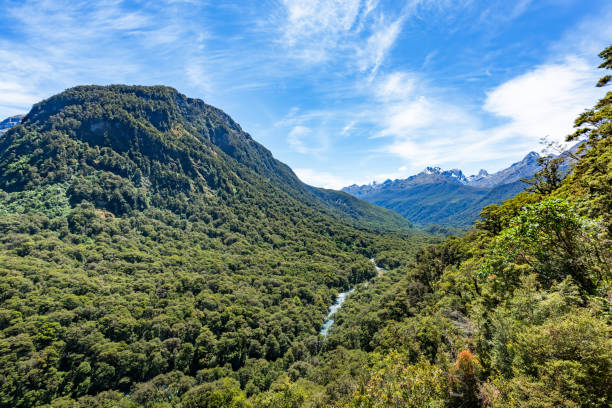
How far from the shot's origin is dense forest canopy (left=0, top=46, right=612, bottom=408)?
1517 cm

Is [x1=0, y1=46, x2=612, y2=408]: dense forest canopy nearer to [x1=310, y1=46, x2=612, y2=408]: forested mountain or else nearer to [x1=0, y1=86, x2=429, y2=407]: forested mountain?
[x1=310, y1=46, x2=612, y2=408]: forested mountain

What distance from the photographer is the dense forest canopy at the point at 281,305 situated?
1517 centimetres

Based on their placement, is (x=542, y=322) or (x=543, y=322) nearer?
(x=543, y=322)

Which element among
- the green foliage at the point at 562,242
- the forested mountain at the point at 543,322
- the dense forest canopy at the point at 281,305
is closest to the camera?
the forested mountain at the point at 543,322

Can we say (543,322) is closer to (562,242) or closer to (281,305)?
(562,242)

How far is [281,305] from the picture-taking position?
11175cm

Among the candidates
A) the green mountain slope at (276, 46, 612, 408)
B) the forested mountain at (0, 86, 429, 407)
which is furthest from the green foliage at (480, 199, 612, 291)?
the forested mountain at (0, 86, 429, 407)

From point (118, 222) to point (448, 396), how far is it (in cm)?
19938

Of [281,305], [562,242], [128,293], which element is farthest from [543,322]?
[128,293]

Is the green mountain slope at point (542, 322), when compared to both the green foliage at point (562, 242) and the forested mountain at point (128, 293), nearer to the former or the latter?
the green foliage at point (562, 242)

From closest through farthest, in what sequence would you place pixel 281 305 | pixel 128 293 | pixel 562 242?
1. pixel 562 242
2. pixel 128 293
3. pixel 281 305

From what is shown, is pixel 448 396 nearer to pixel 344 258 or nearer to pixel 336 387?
pixel 336 387

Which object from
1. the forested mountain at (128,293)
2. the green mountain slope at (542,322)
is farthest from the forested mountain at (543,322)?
the forested mountain at (128,293)

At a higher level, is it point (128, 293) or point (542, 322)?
point (542, 322)
